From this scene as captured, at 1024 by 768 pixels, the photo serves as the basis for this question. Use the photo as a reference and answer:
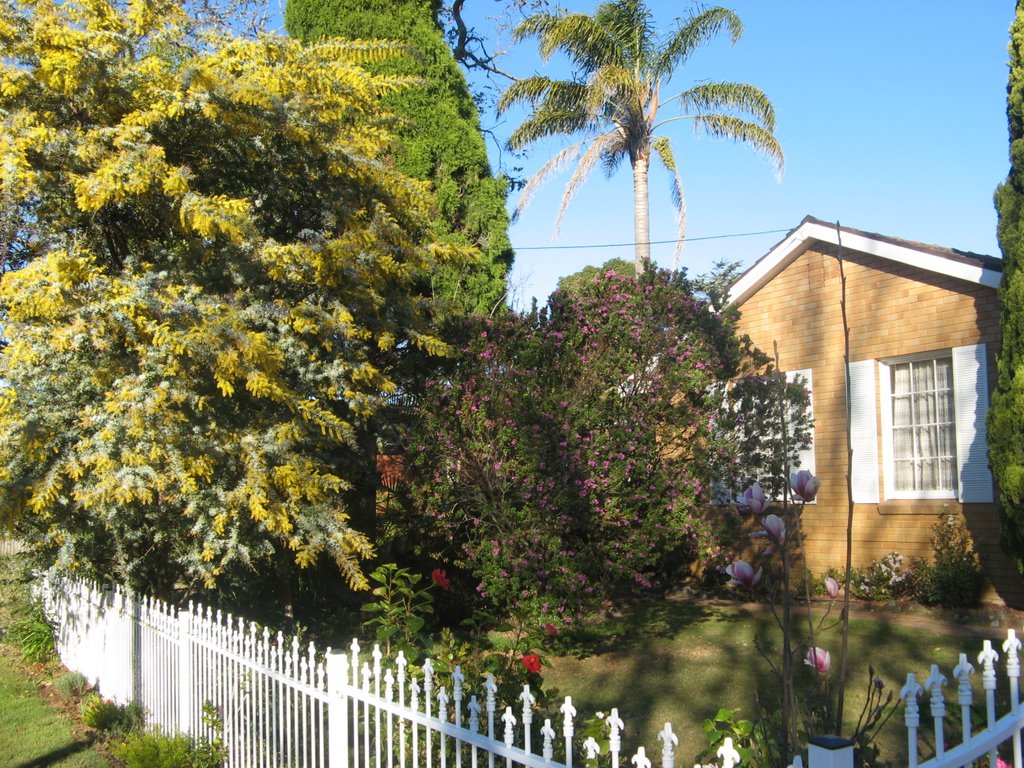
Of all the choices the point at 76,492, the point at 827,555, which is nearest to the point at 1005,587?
the point at 827,555

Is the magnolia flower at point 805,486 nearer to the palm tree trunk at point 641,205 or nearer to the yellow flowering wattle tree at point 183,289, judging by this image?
the yellow flowering wattle tree at point 183,289

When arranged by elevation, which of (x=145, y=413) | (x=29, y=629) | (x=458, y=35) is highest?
→ (x=458, y=35)

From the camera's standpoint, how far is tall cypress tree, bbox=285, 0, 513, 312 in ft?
36.4

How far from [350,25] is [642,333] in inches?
227

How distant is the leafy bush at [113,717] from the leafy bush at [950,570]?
7.90 m

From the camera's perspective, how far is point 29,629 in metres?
10.2

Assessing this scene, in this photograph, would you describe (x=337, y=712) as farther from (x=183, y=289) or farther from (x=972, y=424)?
(x=972, y=424)

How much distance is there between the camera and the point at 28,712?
318 inches

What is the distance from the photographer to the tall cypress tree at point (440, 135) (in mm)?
11102

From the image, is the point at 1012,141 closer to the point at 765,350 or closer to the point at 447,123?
the point at 765,350

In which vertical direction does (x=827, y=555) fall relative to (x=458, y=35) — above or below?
below

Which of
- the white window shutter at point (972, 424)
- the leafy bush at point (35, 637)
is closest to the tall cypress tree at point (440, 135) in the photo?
the white window shutter at point (972, 424)

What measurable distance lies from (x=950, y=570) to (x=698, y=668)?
336 cm

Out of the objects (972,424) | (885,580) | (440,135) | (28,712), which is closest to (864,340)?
(972,424)
